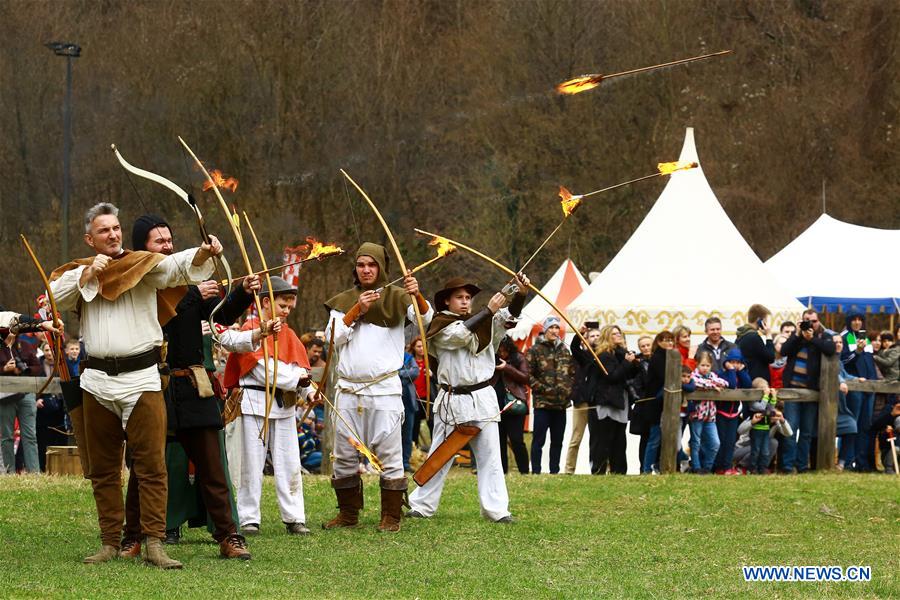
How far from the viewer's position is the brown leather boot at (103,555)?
7.33 m

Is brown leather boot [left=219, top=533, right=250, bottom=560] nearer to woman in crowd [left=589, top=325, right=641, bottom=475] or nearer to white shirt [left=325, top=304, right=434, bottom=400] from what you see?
white shirt [left=325, top=304, right=434, bottom=400]

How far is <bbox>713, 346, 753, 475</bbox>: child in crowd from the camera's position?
13.6m

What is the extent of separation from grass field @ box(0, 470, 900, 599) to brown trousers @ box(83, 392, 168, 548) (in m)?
0.25

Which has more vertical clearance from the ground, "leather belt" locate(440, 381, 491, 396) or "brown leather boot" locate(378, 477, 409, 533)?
"leather belt" locate(440, 381, 491, 396)

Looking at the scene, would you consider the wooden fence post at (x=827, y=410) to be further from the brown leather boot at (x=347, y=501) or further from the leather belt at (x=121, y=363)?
the leather belt at (x=121, y=363)

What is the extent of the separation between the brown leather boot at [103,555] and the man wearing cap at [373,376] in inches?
76.6

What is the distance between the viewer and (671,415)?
13445 mm

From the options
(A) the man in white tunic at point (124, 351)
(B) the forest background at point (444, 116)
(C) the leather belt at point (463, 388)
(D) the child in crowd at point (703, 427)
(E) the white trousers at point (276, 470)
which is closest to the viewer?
(A) the man in white tunic at point (124, 351)

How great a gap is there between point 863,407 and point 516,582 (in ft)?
27.0

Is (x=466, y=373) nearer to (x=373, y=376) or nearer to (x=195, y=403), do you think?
(x=373, y=376)

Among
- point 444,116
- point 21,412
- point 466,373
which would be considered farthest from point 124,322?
point 444,116

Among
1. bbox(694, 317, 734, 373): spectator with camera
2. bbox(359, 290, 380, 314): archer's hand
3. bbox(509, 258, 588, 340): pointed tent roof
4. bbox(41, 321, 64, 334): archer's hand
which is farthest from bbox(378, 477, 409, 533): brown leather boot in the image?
bbox(509, 258, 588, 340): pointed tent roof

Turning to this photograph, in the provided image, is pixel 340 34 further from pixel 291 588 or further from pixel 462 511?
pixel 291 588

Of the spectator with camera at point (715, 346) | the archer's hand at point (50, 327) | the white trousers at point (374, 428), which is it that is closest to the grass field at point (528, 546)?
the white trousers at point (374, 428)
